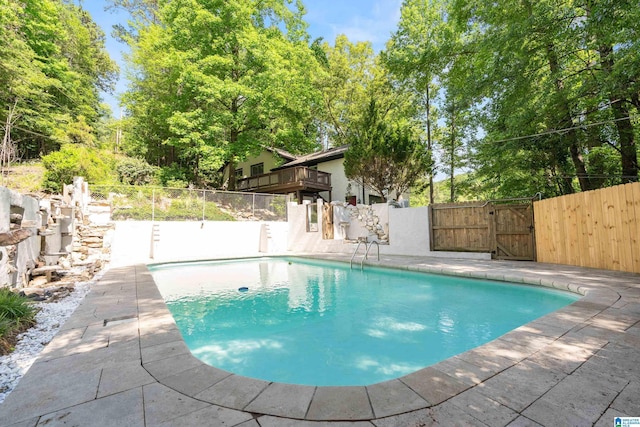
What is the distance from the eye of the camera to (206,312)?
16.0 ft

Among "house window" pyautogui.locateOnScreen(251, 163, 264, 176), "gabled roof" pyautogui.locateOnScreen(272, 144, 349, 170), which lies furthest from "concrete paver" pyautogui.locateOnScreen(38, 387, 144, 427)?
"house window" pyautogui.locateOnScreen(251, 163, 264, 176)

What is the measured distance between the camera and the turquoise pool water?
9.71 feet

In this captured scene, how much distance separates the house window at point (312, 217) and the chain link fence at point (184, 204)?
133cm

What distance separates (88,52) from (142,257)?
1604 cm

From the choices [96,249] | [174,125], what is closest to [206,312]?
[96,249]

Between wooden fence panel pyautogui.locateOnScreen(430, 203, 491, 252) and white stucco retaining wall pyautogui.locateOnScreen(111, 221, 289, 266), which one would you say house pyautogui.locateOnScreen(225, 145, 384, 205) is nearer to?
white stucco retaining wall pyautogui.locateOnScreen(111, 221, 289, 266)

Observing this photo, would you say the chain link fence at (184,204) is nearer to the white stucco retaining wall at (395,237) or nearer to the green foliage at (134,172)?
the white stucco retaining wall at (395,237)

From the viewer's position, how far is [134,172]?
16.1 meters

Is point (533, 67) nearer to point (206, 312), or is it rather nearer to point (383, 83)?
point (206, 312)

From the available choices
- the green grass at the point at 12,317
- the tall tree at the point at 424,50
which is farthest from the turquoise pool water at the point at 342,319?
the tall tree at the point at 424,50

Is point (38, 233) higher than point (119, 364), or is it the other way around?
point (38, 233)

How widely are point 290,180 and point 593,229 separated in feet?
45.1

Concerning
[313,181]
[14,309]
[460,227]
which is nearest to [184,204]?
[313,181]

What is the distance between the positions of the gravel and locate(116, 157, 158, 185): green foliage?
44.6 feet
